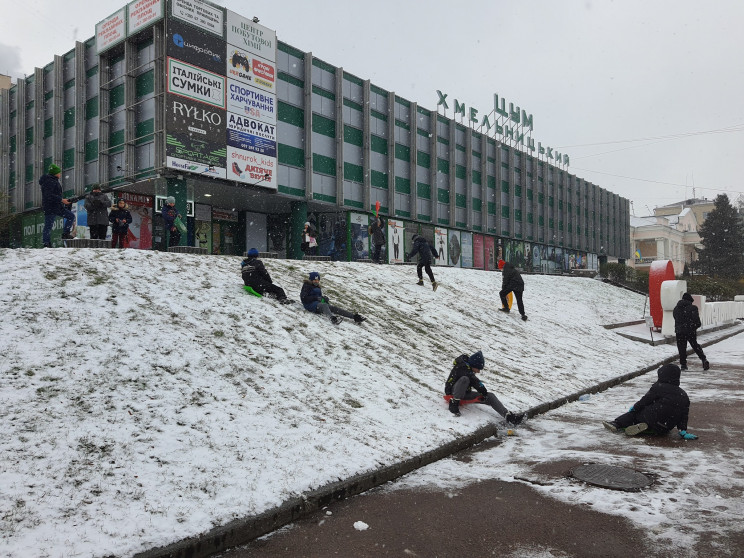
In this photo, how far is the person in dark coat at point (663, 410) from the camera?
21.2 ft

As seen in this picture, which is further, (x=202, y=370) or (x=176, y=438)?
(x=202, y=370)

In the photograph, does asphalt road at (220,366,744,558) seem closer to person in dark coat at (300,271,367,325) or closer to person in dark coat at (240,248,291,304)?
person in dark coat at (300,271,367,325)

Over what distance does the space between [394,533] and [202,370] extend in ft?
11.1

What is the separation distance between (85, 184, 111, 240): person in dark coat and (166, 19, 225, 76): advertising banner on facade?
12.8 metres

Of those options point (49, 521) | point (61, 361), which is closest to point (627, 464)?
point (49, 521)

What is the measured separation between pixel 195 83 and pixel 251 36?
460cm

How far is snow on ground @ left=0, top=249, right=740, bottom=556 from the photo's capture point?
3.93 metres

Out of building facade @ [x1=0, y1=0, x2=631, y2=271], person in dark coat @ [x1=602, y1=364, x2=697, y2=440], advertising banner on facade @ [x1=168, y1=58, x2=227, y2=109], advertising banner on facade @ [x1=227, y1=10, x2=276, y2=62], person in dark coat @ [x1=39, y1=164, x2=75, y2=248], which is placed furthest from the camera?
advertising banner on facade @ [x1=227, y1=10, x2=276, y2=62]

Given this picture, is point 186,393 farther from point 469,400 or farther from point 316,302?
point 316,302

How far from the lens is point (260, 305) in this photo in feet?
30.9

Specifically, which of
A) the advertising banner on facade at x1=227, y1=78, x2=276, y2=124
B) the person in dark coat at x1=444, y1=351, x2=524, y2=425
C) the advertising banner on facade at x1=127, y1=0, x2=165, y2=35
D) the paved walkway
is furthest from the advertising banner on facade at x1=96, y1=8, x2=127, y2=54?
the paved walkway

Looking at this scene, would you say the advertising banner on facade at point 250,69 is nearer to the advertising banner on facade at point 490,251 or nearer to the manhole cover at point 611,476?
the advertising banner on facade at point 490,251

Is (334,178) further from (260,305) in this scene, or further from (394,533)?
(394,533)

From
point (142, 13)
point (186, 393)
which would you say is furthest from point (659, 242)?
point (186, 393)
